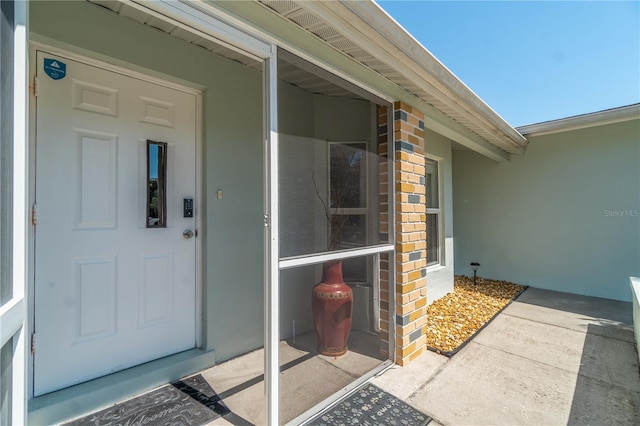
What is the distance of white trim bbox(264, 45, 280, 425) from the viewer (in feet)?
5.59

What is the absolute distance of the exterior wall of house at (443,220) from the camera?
15.1 ft

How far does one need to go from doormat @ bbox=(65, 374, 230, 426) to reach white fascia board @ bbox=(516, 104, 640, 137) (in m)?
5.74

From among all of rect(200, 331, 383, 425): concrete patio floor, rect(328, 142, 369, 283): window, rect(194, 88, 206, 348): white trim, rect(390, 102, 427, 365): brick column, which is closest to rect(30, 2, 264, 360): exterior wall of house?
rect(194, 88, 206, 348): white trim

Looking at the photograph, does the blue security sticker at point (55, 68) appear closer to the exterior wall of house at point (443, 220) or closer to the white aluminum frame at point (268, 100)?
the white aluminum frame at point (268, 100)

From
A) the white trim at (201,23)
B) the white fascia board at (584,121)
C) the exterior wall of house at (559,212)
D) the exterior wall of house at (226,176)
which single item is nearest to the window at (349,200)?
the white trim at (201,23)

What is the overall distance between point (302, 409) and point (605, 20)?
229 inches

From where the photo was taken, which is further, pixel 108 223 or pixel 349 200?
pixel 349 200

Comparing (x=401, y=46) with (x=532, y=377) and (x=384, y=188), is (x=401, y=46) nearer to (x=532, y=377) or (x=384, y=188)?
(x=384, y=188)

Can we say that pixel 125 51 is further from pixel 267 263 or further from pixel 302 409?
pixel 302 409

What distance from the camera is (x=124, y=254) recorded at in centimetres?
223

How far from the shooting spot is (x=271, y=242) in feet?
5.60

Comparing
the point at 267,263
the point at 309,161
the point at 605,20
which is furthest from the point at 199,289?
the point at 605,20

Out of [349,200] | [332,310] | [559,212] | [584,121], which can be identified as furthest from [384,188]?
[559,212]

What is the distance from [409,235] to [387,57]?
145 centimetres
